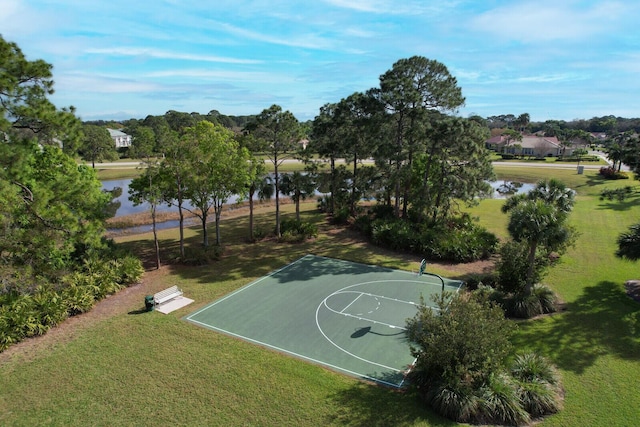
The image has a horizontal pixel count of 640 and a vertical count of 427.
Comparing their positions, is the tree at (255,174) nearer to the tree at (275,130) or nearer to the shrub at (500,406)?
the tree at (275,130)

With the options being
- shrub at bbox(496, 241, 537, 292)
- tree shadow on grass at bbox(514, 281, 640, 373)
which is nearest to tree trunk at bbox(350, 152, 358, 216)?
shrub at bbox(496, 241, 537, 292)

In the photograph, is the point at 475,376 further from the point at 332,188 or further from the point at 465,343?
the point at 332,188

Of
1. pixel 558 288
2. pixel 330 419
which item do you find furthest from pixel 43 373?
pixel 558 288

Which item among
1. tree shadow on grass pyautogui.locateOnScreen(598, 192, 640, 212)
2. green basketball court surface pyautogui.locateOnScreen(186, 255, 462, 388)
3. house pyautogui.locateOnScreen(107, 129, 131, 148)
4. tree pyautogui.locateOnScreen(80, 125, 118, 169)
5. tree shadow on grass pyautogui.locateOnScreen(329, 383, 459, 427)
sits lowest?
tree shadow on grass pyautogui.locateOnScreen(329, 383, 459, 427)

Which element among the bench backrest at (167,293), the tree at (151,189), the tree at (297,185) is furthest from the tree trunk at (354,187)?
the bench backrest at (167,293)

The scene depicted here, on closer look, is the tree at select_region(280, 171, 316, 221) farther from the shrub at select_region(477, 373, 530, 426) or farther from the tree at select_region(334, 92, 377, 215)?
the shrub at select_region(477, 373, 530, 426)

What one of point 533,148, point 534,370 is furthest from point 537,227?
point 533,148
